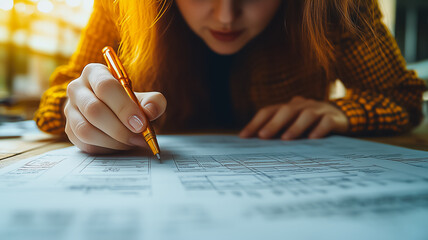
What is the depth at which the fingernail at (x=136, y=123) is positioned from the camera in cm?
28

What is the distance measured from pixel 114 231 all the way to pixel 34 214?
0.05 m

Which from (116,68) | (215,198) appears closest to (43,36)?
(116,68)

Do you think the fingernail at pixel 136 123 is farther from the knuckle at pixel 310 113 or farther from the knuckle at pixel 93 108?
the knuckle at pixel 310 113

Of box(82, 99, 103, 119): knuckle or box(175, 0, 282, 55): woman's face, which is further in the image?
box(175, 0, 282, 55): woman's face

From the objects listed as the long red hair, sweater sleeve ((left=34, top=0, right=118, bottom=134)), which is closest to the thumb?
the long red hair

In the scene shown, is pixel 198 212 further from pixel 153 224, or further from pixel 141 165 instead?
pixel 141 165

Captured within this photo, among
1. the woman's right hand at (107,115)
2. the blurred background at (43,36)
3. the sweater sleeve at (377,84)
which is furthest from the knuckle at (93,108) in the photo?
the blurred background at (43,36)

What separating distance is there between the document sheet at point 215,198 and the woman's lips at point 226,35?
32cm

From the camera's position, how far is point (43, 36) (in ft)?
8.41

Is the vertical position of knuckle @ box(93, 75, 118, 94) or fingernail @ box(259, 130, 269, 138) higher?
knuckle @ box(93, 75, 118, 94)

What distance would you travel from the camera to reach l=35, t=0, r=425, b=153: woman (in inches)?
12.6

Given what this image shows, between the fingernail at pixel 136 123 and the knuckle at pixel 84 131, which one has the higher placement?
the fingernail at pixel 136 123

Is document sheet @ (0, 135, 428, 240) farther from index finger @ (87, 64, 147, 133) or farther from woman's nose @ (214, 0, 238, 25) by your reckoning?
woman's nose @ (214, 0, 238, 25)

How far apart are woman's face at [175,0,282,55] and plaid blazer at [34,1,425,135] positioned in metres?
0.15
